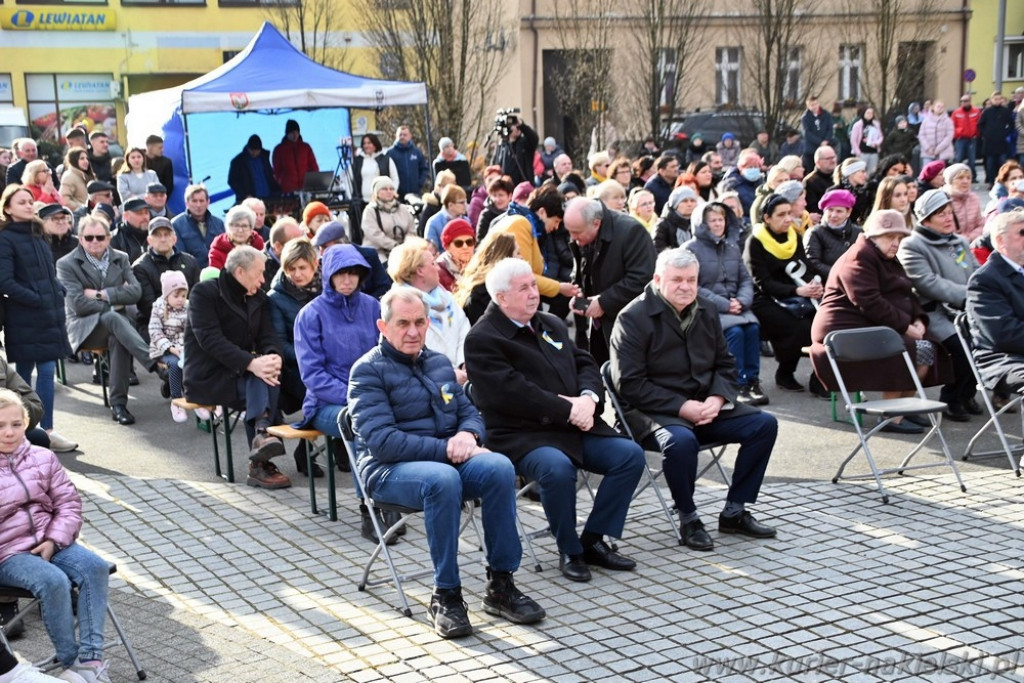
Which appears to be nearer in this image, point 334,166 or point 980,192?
point 334,166

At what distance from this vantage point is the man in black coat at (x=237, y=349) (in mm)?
8477

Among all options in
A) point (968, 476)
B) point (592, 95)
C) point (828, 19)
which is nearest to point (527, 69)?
point (592, 95)

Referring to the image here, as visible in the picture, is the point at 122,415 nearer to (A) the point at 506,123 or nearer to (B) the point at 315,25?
(A) the point at 506,123

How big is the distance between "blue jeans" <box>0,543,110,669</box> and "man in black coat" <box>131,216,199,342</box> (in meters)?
5.96

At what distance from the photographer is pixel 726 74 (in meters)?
35.9

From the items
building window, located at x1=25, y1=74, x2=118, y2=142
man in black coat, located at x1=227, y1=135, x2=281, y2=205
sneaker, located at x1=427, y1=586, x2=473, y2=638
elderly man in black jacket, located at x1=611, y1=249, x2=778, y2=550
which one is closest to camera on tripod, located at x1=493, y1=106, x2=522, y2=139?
man in black coat, located at x1=227, y1=135, x2=281, y2=205

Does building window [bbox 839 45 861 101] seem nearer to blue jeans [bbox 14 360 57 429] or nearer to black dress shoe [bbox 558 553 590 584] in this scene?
blue jeans [bbox 14 360 57 429]

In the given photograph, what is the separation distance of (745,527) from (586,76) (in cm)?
2451

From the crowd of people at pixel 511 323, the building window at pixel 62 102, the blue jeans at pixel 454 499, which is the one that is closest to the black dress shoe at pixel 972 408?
the crowd of people at pixel 511 323

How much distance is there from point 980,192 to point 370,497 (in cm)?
2366

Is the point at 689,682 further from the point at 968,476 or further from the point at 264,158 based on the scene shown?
the point at 264,158

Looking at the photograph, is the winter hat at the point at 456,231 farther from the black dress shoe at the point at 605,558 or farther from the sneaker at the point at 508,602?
the sneaker at the point at 508,602

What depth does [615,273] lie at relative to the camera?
9.32m

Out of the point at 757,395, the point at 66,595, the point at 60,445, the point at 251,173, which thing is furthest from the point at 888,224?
the point at 251,173
